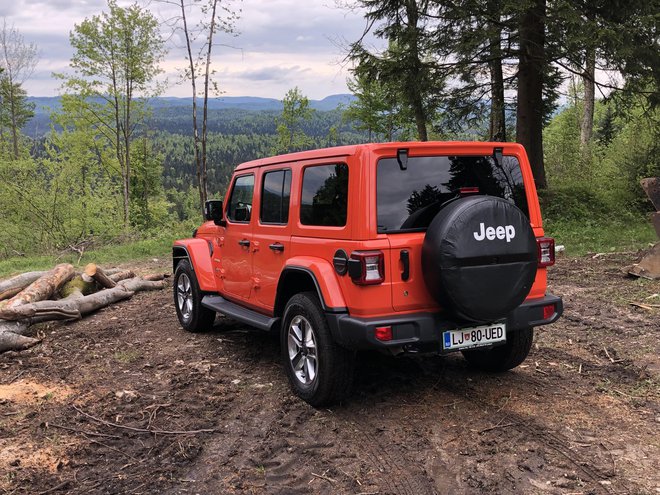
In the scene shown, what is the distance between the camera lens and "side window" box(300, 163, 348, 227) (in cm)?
393

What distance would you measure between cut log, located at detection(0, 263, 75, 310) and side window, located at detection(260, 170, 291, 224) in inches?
154

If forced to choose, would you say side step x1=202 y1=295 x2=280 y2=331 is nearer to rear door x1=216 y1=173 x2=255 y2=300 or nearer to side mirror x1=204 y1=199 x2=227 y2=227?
rear door x1=216 y1=173 x2=255 y2=300

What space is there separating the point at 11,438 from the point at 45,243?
51.4ft

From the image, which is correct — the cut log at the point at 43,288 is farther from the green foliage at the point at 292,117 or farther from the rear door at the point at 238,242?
the green foliage at the point at 292,117

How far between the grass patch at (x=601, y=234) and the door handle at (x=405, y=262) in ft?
27.4

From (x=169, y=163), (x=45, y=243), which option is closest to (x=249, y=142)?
(x=169, y=163)

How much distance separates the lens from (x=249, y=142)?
401ft

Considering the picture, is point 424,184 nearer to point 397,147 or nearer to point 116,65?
point 397,147

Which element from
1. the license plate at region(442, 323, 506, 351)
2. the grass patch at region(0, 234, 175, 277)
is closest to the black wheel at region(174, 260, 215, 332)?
the license plate at region(442, 323, 506, 351)

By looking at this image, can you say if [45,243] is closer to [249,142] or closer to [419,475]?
[419,475]

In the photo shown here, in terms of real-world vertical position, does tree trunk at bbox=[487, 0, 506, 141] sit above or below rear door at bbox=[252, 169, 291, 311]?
above

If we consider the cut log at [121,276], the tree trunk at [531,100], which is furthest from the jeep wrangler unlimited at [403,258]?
the tree trunk at [531,100]

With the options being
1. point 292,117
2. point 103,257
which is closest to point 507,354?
point 103,257

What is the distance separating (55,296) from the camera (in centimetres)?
828
